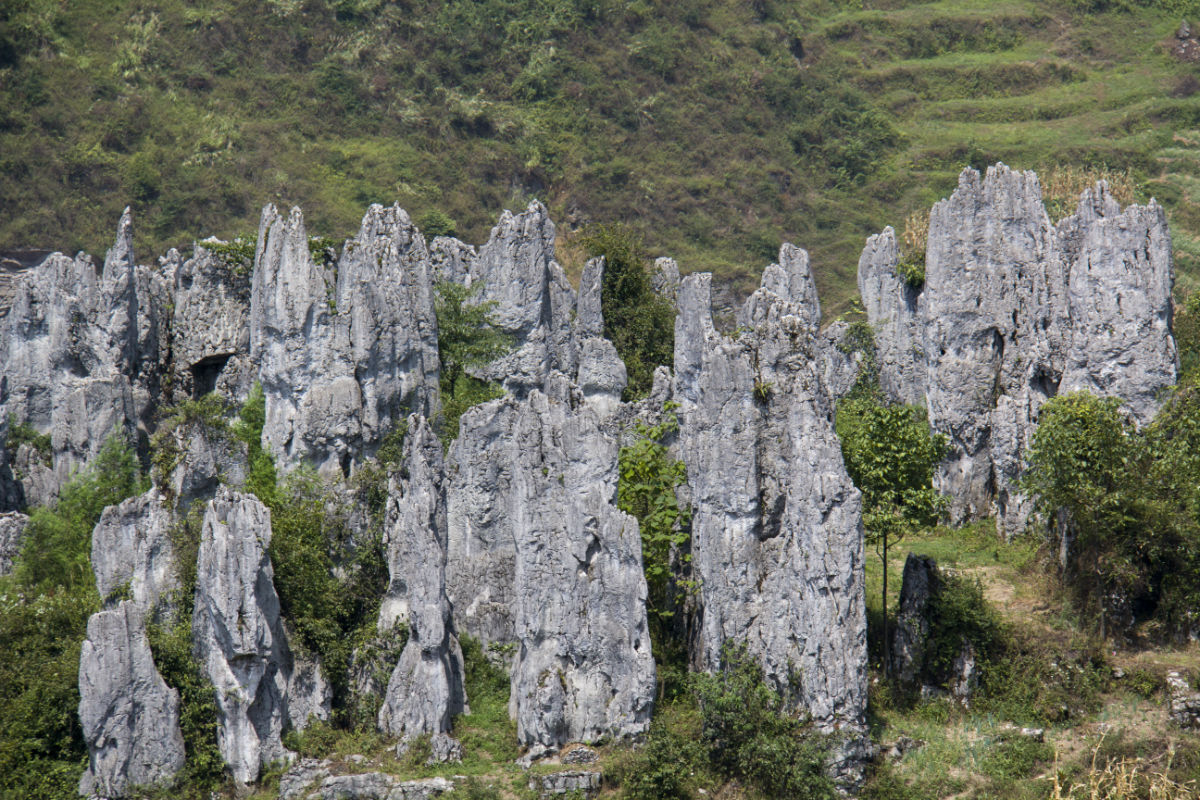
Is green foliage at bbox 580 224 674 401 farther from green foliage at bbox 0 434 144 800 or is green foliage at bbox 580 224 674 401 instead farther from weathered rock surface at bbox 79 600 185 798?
weathered rock surface at bbox 79 600 185 798

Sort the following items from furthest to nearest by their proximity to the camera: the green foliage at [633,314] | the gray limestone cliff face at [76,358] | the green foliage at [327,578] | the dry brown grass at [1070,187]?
the dry brown grass at [1070,187], the green foliage at [633,314], the gray limestone cliff face at [76,358], the green foliage at [327,578]

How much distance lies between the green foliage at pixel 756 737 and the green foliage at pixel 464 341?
13.1 m

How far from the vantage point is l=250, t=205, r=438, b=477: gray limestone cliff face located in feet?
105

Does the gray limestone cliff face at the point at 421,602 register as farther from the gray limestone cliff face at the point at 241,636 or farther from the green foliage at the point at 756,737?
the green foliage at the point at 756,737

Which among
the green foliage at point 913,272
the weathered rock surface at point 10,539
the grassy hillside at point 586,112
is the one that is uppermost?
the grassy hillside at point 586,112

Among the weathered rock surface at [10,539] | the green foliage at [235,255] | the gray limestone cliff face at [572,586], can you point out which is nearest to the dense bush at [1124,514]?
the gray limestone cliff face at [572,586]

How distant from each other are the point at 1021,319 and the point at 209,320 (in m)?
21.7

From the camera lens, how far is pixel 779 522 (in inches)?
966

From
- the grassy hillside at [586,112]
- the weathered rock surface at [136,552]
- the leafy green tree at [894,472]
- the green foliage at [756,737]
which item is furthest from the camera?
the grassy hillside at [586,112]

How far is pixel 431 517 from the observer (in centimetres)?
2609

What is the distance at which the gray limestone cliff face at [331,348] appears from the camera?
31859 millimetres

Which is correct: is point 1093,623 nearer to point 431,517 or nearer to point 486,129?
point 431,517

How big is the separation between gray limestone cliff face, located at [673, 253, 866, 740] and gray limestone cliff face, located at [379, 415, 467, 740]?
4.89 meters

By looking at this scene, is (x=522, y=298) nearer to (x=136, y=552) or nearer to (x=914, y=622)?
(x=136, y=552)
